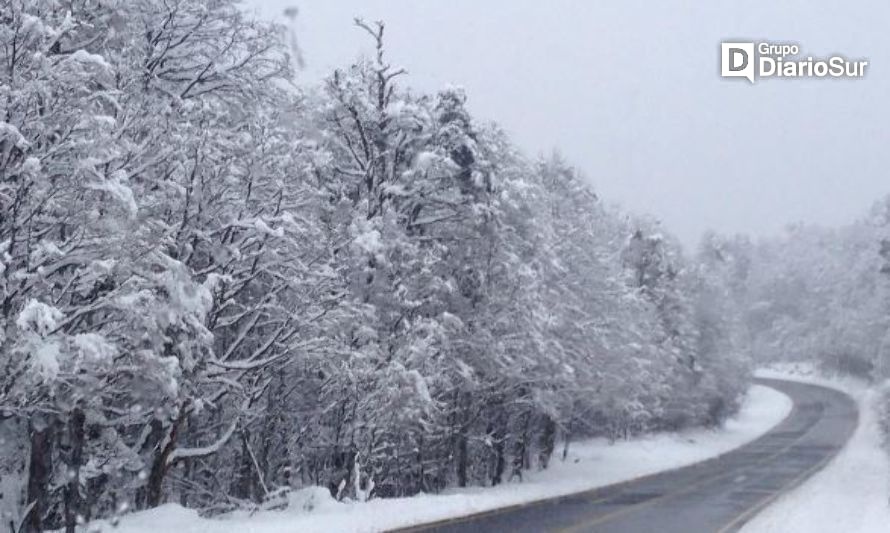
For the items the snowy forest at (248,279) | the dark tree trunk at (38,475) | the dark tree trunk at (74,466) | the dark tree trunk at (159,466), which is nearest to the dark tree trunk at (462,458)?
the snowy forest at (248,279)

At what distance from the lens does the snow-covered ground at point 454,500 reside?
15.2m

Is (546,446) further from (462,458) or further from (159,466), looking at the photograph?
(159,466)

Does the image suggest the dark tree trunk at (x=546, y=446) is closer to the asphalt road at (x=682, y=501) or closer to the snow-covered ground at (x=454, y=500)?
the snow-covered ground at (x=454, y=500)

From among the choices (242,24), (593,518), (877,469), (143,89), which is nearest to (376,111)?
(242,24)

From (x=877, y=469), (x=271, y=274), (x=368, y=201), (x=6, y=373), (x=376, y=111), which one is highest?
(x=376, y=111)

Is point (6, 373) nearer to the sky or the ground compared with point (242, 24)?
nearer to the ground

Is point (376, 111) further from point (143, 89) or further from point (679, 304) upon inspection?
point (679, 304)

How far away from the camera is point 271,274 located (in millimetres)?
18203

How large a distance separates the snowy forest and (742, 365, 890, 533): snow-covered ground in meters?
7.54

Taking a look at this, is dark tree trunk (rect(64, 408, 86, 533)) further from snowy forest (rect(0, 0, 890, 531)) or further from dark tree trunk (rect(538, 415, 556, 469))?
dark tree trunk (rect(538, 415, 556, 469))

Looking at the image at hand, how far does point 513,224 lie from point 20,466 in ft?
58.9

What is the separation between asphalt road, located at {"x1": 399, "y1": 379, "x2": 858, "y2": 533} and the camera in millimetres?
19328

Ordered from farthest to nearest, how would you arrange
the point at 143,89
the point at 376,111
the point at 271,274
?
the point at 376,111 → the point at 271,274 → the point at 143,89

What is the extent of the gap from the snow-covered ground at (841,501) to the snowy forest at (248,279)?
7.54 metres
